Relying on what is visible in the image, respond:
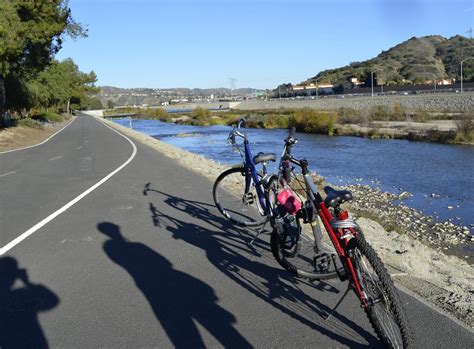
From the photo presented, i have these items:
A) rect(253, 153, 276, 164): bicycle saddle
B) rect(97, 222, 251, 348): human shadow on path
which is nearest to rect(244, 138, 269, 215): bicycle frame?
rect(253, 153, 276, 164): bicycle saddle

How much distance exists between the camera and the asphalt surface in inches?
152

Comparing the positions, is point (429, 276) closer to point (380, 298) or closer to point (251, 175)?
point (380, 298)

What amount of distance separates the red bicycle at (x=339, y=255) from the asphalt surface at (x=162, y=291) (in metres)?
0.23

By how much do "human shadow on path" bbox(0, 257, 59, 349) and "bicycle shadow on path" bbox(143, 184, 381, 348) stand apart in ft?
6.18

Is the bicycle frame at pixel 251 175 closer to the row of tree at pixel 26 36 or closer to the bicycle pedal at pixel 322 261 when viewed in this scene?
the bicycle pedal at pixel 322 261

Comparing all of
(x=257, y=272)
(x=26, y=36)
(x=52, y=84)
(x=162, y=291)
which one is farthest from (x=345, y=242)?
(x=52, y=84)

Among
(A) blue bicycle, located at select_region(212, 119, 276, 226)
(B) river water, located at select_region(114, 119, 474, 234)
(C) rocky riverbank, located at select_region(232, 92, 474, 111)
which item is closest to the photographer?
(A) blue bicycle, located at select_region(212, 119, 276, 226)

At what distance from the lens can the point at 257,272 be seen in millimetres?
5293

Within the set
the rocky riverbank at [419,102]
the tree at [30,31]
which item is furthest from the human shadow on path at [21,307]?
the rocky riverbank at [419,102]

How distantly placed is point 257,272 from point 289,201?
0.86 meters

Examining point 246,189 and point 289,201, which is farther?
point 246,189

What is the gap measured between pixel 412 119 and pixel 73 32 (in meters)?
38.9

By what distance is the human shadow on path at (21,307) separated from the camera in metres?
3.86

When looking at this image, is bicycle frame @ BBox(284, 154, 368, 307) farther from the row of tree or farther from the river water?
the row of tree
